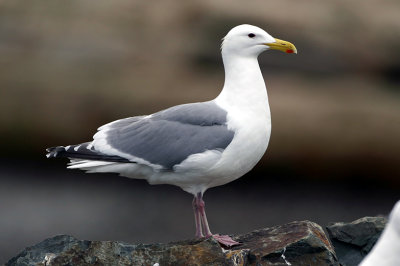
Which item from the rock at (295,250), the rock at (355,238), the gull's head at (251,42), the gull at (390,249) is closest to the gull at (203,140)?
the gull's head at (251,42)

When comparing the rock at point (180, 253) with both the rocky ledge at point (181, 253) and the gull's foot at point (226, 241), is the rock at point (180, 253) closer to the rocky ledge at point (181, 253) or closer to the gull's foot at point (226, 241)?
the rocky ledge at point (181, 253)

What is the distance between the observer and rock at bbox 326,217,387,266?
5.50 meters

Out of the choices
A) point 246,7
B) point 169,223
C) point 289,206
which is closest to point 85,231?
point 169,223

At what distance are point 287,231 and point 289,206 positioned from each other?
4193 mm

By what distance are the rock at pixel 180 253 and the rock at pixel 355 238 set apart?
45cm

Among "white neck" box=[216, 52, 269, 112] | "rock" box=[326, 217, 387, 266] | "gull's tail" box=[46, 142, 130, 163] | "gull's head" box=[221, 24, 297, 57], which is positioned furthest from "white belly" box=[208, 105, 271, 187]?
"rock" box=[326, 217, 387, 266]

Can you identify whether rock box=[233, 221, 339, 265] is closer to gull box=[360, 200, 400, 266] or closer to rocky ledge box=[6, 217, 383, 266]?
rocky ledge box=[6, 217, 383, 266]

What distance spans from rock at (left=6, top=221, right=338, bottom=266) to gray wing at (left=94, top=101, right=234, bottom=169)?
673 millimetres

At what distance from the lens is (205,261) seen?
189 inches

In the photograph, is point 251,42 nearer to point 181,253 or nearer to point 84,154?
point 84,154

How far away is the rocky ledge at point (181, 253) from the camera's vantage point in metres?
4.81

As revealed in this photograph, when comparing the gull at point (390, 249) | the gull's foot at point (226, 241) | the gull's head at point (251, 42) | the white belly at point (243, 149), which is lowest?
the gull at point (390, 249)

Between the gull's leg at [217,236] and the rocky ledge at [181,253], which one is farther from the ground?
the gull's leg at [217,236]

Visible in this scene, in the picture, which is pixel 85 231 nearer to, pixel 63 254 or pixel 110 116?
pixel 110 116
